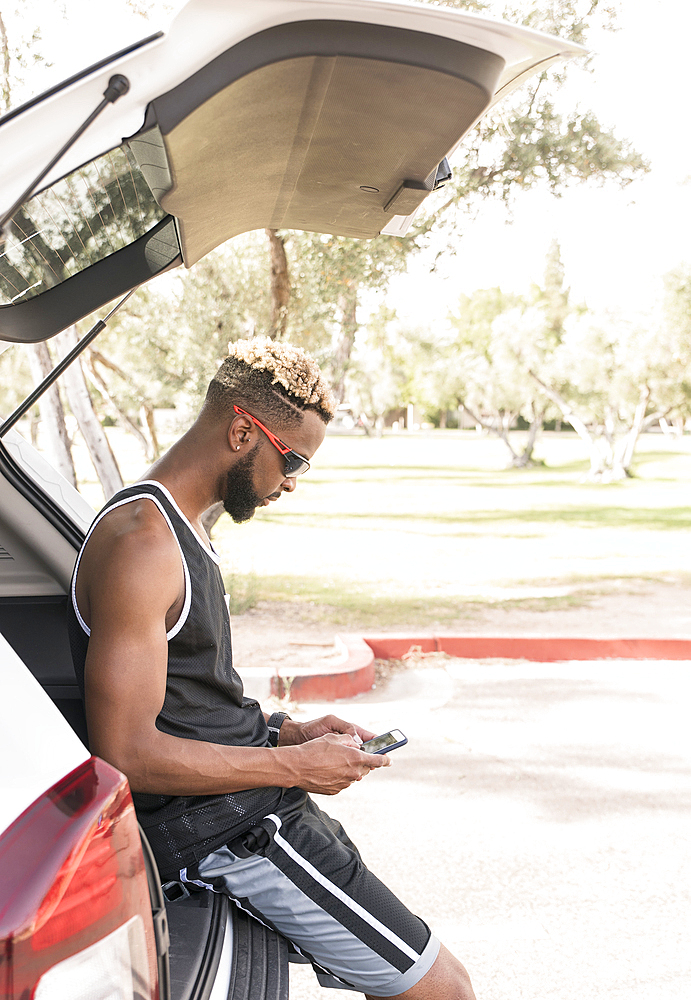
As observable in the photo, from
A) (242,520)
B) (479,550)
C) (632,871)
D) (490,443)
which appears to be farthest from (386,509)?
(490,443)

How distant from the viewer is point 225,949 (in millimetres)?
1573

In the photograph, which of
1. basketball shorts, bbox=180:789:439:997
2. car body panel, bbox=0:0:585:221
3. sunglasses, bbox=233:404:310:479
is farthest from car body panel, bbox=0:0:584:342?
basketball shorts, bbox=180:789:439:997

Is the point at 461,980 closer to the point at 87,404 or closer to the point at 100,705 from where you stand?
the point at 100,705

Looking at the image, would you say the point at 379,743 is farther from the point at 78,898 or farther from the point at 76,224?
the point at 76,224

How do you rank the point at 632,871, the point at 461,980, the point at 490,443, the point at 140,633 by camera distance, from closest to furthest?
the point at 140,633 → the point at 461,980 → the point at 632,871 → the point at 490,443

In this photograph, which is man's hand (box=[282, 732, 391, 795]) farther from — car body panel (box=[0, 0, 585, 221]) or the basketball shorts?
car body panel (box=[0, 0, 585, 221])

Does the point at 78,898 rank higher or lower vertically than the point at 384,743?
higher

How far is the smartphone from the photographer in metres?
1.93

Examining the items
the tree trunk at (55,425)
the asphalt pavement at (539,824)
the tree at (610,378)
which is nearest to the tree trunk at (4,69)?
the tree trunk at (55,425)

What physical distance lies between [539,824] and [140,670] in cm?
290

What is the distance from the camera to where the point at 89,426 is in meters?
7.15

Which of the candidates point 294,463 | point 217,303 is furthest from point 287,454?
point 217,303

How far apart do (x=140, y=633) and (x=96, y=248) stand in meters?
0.88

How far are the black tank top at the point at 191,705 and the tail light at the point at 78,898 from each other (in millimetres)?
532
